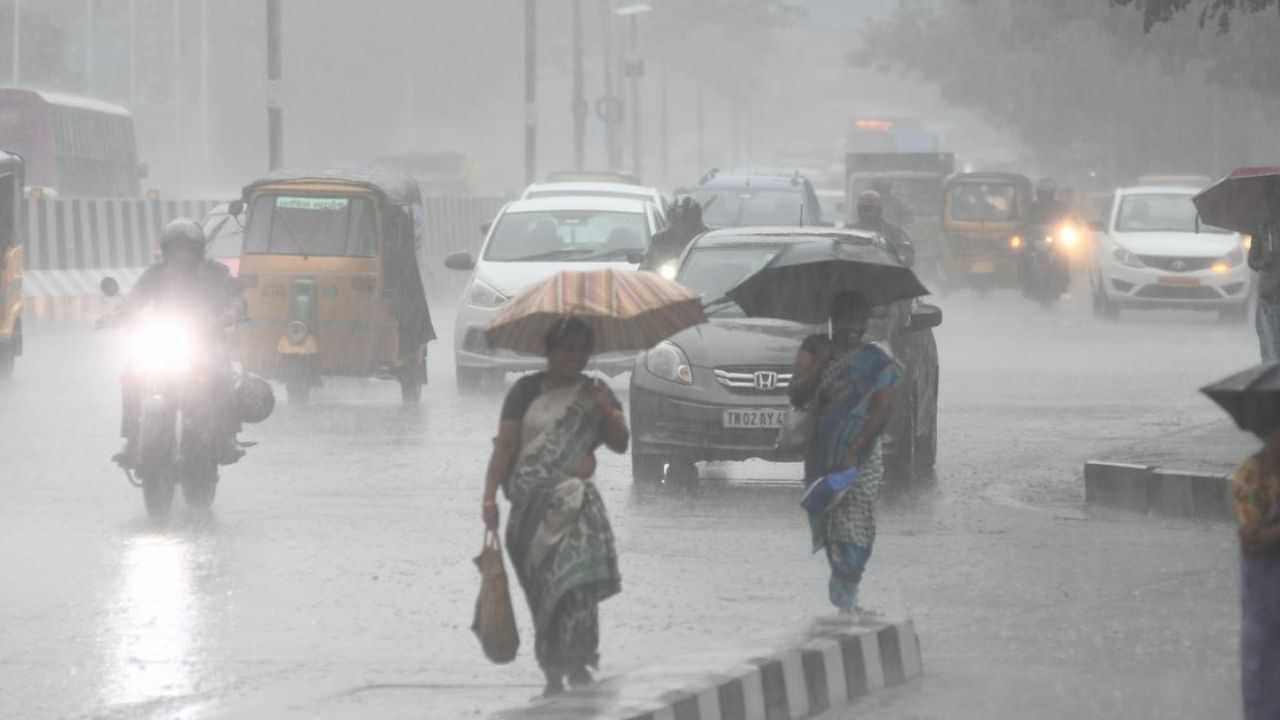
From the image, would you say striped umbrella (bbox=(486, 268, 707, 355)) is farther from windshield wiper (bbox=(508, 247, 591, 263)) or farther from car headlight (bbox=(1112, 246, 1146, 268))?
car headlight (bbox=(1112, 246, 1146, 268))

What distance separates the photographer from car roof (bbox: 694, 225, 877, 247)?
17.2 metres

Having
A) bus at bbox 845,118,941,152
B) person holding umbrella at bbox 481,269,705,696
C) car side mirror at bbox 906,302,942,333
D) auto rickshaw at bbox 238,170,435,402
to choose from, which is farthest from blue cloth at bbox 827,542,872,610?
bus at bbox 845,118,941,152

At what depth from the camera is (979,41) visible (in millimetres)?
84750

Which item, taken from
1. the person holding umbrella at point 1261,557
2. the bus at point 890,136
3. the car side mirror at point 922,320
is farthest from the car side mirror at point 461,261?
the bus at point 890,136

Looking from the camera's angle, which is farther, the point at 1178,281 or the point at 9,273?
the point at 1178,281

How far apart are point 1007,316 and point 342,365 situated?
1880 centimetres

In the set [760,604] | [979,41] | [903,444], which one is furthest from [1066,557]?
[979,41]

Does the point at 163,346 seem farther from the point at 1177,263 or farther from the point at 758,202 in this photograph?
the point at 1177,263

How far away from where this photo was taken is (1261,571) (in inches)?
264

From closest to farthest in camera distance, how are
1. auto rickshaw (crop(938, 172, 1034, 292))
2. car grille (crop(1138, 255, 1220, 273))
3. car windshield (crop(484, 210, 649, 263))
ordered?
car windshield (crop(484, 210, 649, 263)) < car grille (crop(1138, 255, 1220, 273)) < auto rickshaw (crop(938, 172, 1034, 292))

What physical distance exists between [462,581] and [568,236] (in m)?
13.6

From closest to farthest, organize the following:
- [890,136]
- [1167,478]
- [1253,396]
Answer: [1253,396]
[1167,478]
[890,136]

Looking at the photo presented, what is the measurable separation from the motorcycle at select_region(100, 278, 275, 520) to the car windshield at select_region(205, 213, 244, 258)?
12.7 metres

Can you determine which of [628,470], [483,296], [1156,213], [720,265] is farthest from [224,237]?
[1156,213]
